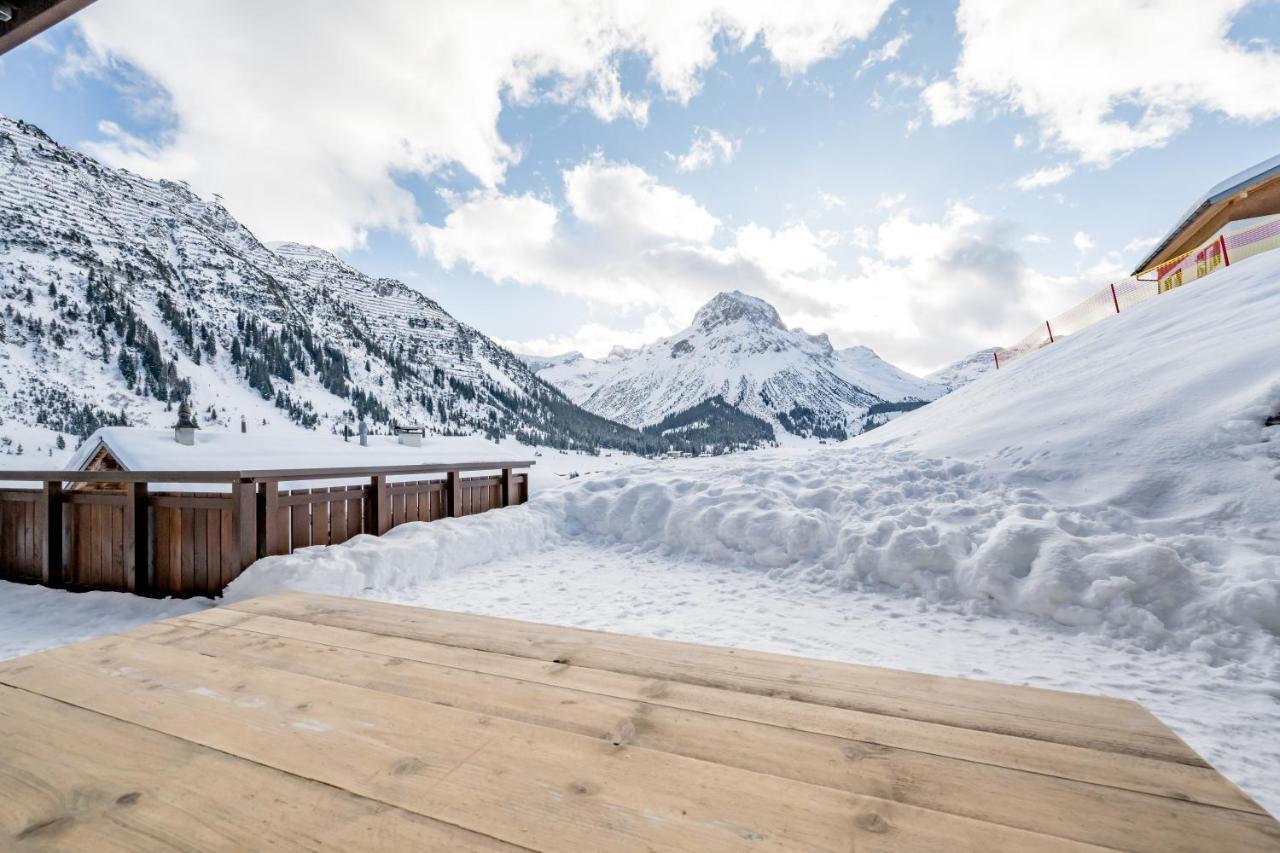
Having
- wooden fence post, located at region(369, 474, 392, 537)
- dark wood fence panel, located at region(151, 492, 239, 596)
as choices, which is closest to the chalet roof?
wooden fence post, located at region(369, 474, 392, 537)

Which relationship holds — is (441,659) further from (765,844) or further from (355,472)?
(355,472)

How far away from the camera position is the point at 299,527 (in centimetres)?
542

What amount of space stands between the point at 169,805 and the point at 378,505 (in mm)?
5751

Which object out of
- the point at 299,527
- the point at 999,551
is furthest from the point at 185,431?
the point at 999,551

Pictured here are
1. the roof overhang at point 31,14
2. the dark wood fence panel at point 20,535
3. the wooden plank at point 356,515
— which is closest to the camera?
the roof overhang at point 31,14

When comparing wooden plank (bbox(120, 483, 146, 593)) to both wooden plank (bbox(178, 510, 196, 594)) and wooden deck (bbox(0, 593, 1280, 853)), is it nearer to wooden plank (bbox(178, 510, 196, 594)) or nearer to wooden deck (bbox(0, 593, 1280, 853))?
wooden plank (bbox(178, 510, 196, 594))

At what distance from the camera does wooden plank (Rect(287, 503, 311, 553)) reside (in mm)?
5352

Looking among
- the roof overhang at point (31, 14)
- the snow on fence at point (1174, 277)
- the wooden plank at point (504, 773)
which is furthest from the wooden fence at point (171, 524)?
the snow on fence at point (1174, 277)

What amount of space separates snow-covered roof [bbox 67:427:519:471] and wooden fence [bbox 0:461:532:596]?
14.9 ft

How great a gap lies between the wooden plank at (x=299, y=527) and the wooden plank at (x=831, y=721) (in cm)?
388

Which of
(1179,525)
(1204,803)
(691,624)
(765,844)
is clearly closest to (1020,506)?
(1179,525)

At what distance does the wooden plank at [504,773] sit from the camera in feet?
2.96

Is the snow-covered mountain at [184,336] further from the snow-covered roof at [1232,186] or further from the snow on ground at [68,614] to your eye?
the snow-covered roof at [1232,186]

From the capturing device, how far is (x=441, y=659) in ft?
5.53
